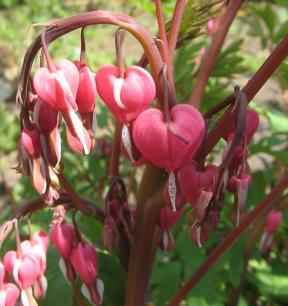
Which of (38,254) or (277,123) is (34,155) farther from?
(277,123)

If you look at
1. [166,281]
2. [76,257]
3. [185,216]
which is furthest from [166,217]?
[185,216]

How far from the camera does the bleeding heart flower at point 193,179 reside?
771mm

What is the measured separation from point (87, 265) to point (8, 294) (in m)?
0.14

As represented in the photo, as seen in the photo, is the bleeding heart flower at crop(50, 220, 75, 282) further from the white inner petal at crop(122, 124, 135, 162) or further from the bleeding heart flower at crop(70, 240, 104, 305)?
the white inner petal at crop(122, 124, 135, 162)

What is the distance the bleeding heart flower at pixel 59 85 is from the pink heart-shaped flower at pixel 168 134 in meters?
0.09

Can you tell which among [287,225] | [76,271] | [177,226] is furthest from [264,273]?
[76,271]

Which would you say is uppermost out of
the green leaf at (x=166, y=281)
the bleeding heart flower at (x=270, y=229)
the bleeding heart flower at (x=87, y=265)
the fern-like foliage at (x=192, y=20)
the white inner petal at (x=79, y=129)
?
the fern-like foliage at (x=192, y=20)

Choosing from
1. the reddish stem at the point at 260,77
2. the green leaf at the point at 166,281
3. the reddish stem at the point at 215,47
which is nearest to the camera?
the reddish stem at the point at 260,77

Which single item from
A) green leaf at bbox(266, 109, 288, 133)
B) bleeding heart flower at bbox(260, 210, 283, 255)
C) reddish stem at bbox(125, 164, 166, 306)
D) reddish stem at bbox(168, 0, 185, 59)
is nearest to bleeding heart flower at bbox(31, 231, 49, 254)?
reddish stem at bbox(125, 164, 166, 306)

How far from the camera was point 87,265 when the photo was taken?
0.96 metres

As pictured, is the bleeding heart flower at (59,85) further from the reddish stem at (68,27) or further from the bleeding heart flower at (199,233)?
the bleeding heart flower at (199,233)

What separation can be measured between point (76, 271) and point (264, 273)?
0.92 m

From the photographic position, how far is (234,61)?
140 centimetres

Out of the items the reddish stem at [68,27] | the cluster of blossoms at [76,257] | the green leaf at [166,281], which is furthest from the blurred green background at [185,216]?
the reddish stem at [68,27]
